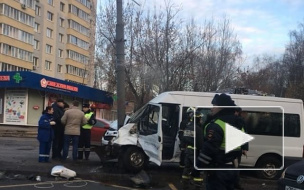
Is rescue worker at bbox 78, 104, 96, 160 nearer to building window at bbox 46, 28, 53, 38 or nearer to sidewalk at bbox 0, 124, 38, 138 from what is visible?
sidewalk at bbox 0, 124, 38, 138

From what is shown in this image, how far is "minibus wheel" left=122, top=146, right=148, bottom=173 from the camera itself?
456 inches

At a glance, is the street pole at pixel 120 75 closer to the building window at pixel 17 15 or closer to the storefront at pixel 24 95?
the storefront at pixel 24 95

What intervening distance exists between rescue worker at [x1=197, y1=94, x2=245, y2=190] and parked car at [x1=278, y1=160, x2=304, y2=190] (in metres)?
A: 1.18

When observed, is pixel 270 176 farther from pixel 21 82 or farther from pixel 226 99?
pixel 21 82

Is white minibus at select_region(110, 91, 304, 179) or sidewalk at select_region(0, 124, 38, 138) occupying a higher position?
white minibus at select_region(110, 91, 304, 179)

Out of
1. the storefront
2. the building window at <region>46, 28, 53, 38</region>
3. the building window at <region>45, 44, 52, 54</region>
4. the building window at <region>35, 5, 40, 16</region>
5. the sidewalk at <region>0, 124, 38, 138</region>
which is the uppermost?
the building window at <region>35, 5, 40, 16</region>

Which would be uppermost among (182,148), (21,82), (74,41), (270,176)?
(74,41)

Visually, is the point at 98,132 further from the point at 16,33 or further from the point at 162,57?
the point at 16,33

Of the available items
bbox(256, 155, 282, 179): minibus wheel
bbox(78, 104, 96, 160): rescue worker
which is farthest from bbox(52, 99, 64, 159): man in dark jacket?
bbox(256, 155, 282, 179): minibus wheel

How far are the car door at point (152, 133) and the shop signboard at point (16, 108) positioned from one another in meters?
20.8

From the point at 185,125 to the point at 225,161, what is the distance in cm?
528

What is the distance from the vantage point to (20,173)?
35.1 feet

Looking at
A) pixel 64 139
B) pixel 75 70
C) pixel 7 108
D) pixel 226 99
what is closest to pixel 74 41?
pixel 75 70

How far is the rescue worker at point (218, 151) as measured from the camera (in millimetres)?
5230
